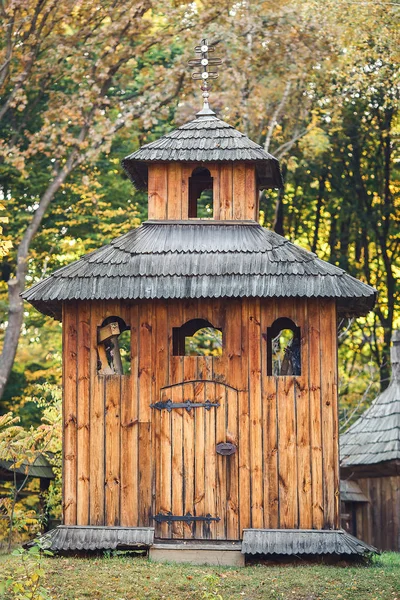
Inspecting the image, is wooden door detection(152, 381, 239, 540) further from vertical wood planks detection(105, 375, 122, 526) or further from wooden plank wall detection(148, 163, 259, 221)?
wooden plank wall detection(148, 163, 259, 221)

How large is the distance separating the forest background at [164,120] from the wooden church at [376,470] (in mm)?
673

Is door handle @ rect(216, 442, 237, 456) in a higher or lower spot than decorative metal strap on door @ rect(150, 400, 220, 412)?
lower

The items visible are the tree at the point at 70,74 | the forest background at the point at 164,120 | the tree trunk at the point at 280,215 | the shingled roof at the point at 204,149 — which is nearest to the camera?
the shingled roof at the point at 204,149

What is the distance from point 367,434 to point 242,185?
826 cm

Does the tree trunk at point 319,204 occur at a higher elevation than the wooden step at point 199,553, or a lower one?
higher

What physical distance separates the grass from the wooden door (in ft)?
2.10

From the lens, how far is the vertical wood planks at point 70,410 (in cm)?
1438

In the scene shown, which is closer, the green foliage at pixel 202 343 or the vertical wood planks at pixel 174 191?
the vertical wood planks at pixel 174 191

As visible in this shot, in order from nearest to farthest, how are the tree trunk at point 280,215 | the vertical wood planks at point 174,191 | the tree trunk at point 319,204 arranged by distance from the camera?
the vertical wood planks at point 174,191 → the tree trunk at point 280,215 → the tree trunk at point 319,204

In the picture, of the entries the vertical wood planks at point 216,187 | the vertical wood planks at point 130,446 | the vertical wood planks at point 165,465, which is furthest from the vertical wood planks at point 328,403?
the vertical wood planks at point 130,446

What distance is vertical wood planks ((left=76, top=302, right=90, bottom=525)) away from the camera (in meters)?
14.3

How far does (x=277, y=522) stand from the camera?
14141mm

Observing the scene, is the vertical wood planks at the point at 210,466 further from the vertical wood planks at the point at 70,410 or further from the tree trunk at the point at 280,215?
the tree trunk at the point at 280,215

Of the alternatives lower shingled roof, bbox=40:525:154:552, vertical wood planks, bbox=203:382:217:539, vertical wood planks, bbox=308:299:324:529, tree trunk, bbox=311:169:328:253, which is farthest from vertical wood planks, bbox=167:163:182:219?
tree trunk, bbox=311:169:328:253
